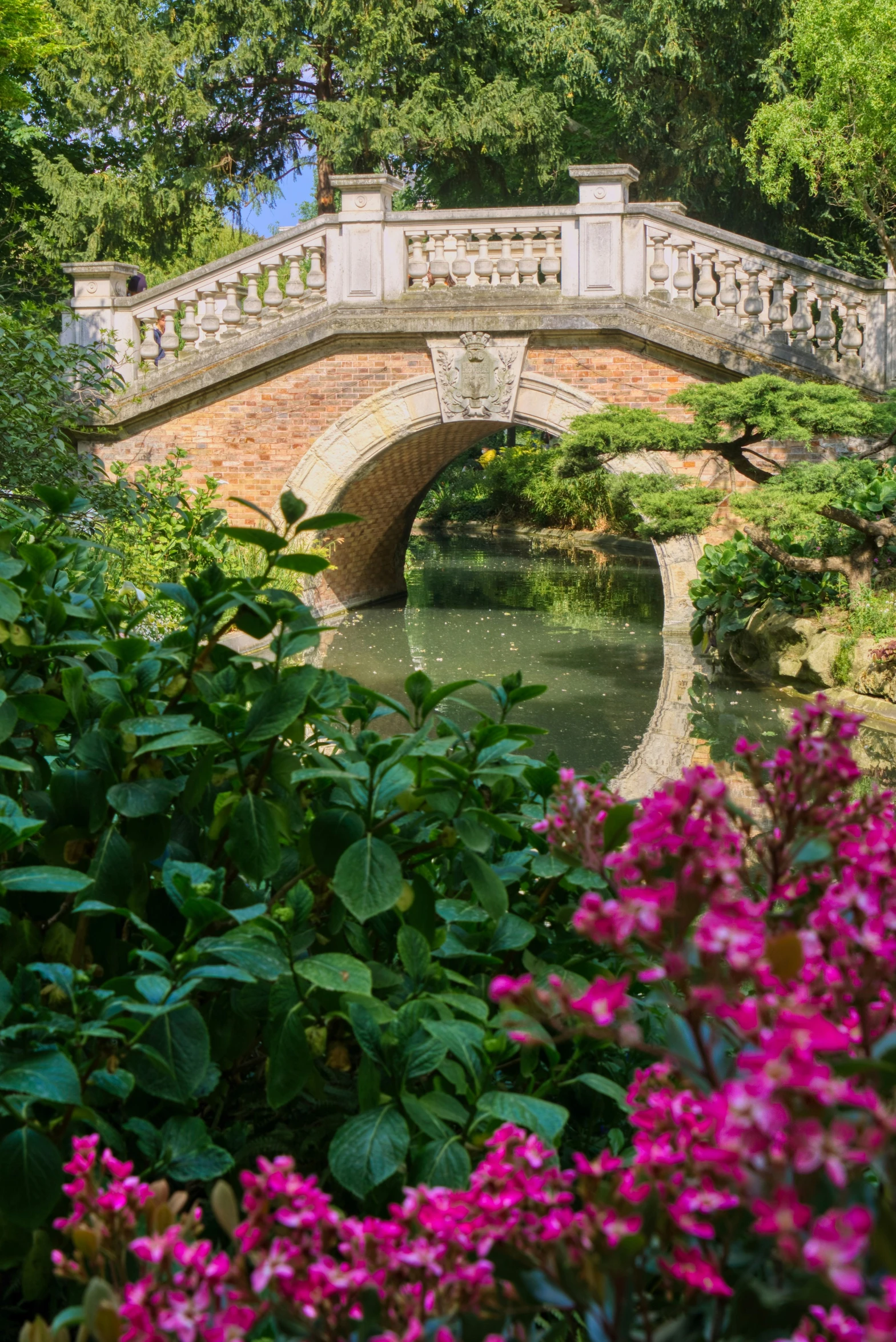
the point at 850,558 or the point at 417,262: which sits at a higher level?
the point at 417,262

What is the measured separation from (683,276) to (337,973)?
1264 cm

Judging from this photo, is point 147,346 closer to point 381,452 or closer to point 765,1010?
point 381,452

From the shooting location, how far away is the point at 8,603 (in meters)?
1.68

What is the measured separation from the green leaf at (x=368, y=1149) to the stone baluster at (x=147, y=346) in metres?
13.9

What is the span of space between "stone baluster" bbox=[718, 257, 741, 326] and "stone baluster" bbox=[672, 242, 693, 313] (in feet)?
0.98

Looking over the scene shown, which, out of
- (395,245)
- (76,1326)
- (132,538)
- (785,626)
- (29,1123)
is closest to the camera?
(29,1123)

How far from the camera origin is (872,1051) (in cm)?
A: 85

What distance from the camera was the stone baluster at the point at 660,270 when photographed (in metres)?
13.1

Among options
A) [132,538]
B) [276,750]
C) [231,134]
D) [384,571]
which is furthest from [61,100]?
[276,750]

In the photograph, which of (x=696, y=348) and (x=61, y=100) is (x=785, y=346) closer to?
(x=696, y=348)

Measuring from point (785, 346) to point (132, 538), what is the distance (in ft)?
21.1

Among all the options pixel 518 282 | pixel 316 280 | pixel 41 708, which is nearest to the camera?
pixel 41 708

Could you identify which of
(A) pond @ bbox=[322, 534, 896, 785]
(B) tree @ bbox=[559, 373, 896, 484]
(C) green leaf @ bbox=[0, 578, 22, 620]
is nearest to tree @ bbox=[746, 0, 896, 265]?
(B) tree @ bbox=[559, 373, 896, 484]

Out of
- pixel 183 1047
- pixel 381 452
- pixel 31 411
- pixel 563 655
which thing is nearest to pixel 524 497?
pixel 381 452
